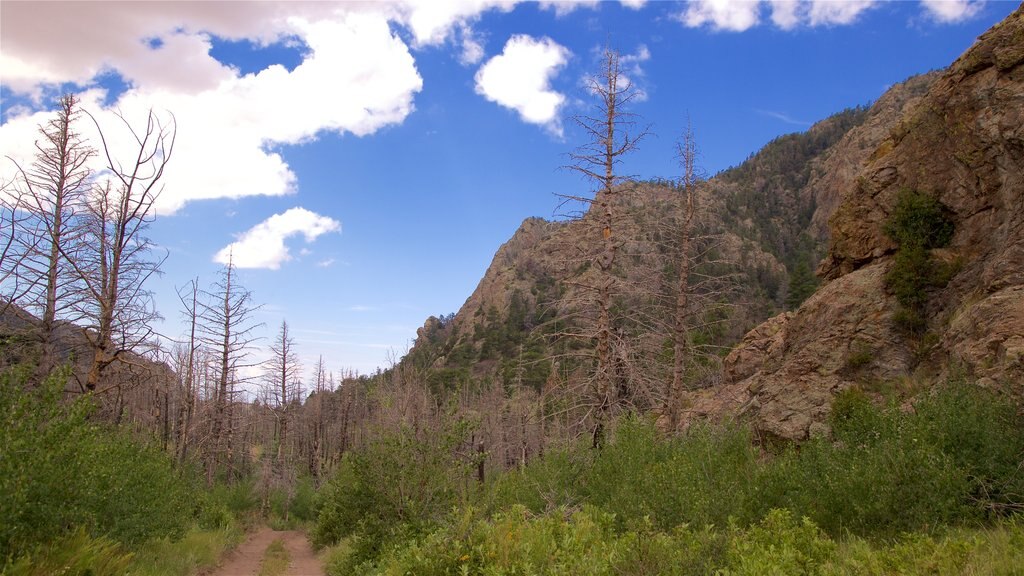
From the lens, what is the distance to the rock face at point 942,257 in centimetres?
1024

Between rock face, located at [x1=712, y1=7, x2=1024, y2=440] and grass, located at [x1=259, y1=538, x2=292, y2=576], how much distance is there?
13.2m

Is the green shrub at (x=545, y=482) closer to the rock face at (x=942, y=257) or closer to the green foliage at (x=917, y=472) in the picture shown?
the green foliage at (x=917, y=472)

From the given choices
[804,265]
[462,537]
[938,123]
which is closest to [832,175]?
[804,265]

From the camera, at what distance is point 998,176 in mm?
11789

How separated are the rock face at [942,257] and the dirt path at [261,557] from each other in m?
13.2

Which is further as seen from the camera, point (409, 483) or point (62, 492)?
point (409, 483)

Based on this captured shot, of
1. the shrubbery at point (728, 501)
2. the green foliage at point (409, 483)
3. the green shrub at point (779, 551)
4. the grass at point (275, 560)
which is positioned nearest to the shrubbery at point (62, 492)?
the shrubbery at point (728, 501)

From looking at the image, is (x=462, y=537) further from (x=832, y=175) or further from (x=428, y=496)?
(x=832, y=175)

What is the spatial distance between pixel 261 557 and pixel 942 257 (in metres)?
21.2

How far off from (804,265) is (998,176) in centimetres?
4150

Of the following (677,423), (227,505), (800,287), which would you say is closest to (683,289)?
(677,423)

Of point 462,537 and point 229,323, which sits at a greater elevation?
point 229,323

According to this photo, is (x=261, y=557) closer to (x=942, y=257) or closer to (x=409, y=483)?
(x=409, y=483)

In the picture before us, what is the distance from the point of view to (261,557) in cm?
1848
